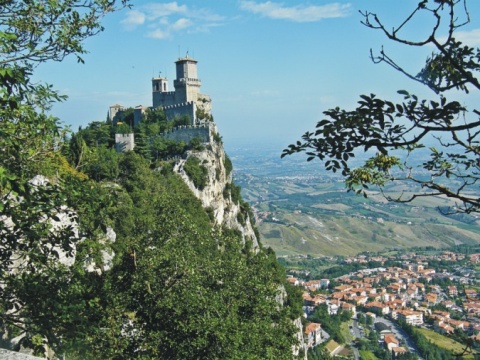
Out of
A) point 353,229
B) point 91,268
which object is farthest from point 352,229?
point 91,268

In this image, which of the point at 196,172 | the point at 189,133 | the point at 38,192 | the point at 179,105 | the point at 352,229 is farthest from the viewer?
the point at 352,229

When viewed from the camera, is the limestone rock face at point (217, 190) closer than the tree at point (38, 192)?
No

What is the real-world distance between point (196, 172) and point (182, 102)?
12.8 meters

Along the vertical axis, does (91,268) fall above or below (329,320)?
above

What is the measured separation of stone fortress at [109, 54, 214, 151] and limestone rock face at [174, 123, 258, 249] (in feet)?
7.44

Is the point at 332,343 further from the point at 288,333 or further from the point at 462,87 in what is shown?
the point at 462,87

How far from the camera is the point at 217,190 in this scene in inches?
1465

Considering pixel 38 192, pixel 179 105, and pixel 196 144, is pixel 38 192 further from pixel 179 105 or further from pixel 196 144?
pixel 179 105

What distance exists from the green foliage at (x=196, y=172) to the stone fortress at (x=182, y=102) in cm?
453

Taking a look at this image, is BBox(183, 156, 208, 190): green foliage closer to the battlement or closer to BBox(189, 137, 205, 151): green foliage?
BBox(189, 137, 205, 151): green foliage

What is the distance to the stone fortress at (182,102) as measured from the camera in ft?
128

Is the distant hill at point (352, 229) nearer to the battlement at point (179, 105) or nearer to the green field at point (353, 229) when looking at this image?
the green field at point (353, 229)

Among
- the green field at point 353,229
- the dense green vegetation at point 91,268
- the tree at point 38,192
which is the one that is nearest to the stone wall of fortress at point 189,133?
the dense green vegetation at point 91,268

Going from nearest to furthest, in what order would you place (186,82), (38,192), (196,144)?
(38,192), (196,144), (186,82)
